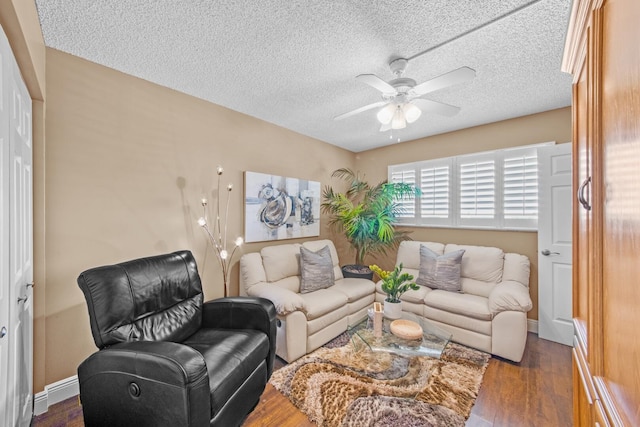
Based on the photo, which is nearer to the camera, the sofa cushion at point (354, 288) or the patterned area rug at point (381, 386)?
the patterned area rug at point (381, 386)

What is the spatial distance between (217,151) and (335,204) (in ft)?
5.95

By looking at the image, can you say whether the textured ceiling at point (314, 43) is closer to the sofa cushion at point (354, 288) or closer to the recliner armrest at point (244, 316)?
the recliner armrest at point (244, 316)

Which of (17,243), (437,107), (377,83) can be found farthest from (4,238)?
(437,107)

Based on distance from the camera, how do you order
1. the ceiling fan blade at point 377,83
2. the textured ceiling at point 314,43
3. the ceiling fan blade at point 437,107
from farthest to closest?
the ceiling fan blade at point 437,107 < the ceiling fan blade at point 377,83 < the textured ceiling at point 314,43

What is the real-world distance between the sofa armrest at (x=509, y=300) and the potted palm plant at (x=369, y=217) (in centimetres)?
147

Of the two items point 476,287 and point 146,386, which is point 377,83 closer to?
point 146,386

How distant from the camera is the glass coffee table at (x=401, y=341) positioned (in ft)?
6.20

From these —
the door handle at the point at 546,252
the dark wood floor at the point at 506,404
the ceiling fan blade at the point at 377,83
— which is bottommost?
the dark wood floor at the point at 506,404

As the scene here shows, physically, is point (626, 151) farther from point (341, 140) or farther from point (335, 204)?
point (341, 140)

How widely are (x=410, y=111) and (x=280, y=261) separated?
80.8 inches

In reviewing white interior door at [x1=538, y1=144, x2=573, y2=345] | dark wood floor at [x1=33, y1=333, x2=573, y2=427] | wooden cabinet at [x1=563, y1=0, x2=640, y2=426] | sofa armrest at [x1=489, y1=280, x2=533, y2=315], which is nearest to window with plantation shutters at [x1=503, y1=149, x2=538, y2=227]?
white interior door at [x1=538, y1=144, x2=573, y2=345]

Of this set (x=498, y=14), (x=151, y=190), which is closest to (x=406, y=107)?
(x=498, y=14)

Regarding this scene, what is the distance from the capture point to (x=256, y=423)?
5.54 feet

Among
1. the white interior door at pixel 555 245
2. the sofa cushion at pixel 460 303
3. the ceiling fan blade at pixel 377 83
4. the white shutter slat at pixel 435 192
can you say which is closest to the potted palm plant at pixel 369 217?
the white shutter slat at pixel 435 192
